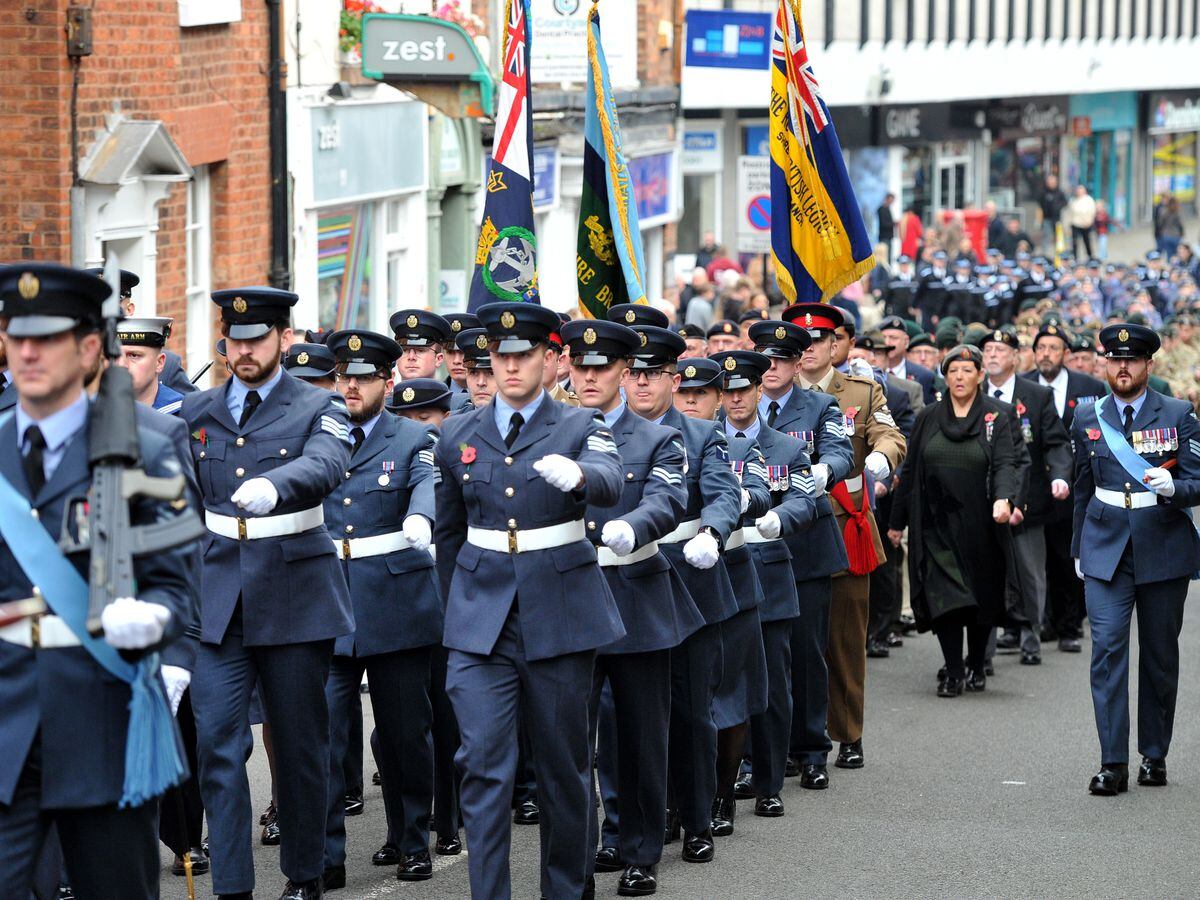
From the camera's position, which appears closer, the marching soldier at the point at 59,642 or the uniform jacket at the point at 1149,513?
the marching soldier at the point at 59,642

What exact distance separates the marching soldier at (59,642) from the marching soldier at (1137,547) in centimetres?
581

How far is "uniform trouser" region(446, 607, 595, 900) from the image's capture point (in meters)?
7.40

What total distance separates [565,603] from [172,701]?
1.57 meters

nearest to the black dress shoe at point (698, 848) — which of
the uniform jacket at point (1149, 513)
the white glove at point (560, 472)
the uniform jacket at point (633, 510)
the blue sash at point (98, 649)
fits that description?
the uniform jacket at point (633, 510)

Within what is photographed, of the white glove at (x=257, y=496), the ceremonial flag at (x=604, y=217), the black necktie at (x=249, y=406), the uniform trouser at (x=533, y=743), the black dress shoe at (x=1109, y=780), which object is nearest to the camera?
the white glove at (x=257, y=496)

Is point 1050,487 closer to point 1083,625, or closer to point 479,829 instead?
point 1083,625

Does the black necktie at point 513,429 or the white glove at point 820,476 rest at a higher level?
the black necktie at point 513,429

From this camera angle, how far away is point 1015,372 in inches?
567

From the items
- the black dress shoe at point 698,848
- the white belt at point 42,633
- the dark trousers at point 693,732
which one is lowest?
the black dress shoe at point 698,848

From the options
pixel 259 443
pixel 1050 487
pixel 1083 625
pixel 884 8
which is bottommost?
pixel 1083 625

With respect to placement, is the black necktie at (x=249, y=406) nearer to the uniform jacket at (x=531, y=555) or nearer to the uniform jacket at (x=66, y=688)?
the uniform jacket at (x=531, y=555)

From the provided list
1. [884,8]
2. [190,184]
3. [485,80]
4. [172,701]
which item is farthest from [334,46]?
[884,8]

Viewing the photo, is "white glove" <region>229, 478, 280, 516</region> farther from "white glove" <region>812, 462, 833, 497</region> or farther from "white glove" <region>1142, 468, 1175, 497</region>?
"white glove" <region>1142, 468, 1175, 497</region>

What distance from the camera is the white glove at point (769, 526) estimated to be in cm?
945
